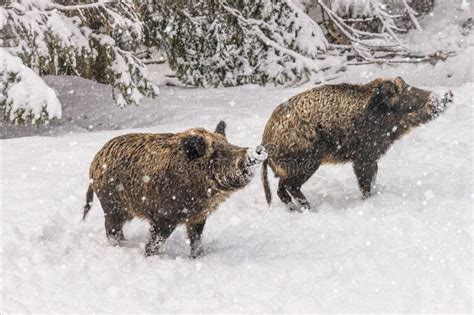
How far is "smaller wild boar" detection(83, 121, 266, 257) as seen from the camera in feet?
19.4

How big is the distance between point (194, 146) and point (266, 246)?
1277 mm

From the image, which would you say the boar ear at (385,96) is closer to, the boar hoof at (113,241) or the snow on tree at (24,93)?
the boar hoof at (113,241)

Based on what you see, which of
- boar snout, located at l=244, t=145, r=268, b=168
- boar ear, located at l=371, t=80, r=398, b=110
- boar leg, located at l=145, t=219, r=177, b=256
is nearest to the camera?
boar snout, located at l=244, t=145, r=268, b=168

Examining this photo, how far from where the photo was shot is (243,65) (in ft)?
48.3

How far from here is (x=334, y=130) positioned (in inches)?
301

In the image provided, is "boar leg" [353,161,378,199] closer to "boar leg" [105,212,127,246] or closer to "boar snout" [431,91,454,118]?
"boar snout" [431,91,454,118]

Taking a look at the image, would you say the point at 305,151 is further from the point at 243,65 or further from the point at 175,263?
the point at 243,65

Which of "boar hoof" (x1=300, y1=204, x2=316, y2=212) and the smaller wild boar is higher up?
the smaller wild boar

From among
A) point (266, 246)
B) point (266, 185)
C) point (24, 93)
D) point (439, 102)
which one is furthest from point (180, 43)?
point (266, 246)

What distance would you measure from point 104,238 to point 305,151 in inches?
91.0

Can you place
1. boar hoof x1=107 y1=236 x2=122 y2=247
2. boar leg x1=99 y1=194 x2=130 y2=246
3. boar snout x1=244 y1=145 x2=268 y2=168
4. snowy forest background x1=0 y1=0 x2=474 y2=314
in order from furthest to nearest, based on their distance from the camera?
boar hoof x1=107 y1=236 x2=122 y2=247, boar leg x1=99 y1=194 x2=130 y2=246, boar snout x1=244 y1=145 x2=268 y2=168, snowy forest background x1=0 y1=0 x2=474 y2=314

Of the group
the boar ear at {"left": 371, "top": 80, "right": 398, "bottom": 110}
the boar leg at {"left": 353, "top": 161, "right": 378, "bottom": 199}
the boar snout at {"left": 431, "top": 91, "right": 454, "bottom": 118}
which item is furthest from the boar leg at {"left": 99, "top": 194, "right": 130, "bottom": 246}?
the boar snout at {"left": 431, "top": 91, "right": 454, "bottom": 118}

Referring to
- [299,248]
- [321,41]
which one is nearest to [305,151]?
[299,248]

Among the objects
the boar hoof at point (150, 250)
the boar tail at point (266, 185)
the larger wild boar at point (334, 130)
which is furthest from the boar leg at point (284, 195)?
the boar hoof at point (150, 250)
